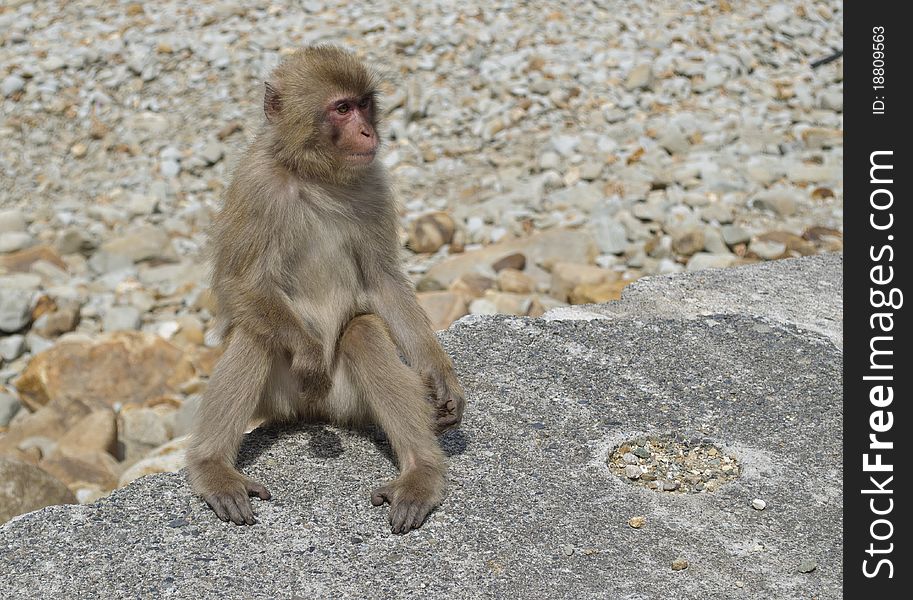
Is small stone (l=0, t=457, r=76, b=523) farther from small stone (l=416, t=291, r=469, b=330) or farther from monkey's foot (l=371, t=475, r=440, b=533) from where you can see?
small stone (l=416, t=291, r=469, b=330)

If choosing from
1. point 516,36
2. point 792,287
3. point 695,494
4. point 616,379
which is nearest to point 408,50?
point 516,36

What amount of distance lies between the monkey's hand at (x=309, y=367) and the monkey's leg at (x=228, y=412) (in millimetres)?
126

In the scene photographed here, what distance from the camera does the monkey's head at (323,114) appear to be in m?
4.11

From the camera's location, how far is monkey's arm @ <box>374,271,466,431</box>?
14.1 feet

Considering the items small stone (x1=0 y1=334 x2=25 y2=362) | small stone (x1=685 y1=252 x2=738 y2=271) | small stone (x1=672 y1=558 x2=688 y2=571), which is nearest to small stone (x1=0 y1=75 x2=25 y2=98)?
small stone (x1=0 y1=334 x2=25 y2=362)

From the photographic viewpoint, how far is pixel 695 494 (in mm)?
4113

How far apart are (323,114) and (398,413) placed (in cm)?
117

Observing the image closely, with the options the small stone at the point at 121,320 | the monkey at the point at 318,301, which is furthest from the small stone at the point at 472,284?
the monkey at the point at 318,301

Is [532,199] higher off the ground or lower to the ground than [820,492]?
lower

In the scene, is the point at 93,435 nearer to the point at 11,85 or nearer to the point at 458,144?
the point at 458,144

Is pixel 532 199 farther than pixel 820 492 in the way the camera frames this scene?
Yes

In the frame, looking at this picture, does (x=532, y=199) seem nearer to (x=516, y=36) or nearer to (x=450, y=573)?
(x=516, y=36)

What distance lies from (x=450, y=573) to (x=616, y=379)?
157 cm

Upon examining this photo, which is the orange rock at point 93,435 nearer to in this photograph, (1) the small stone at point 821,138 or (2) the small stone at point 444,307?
(2) the small stone at point 444,307
